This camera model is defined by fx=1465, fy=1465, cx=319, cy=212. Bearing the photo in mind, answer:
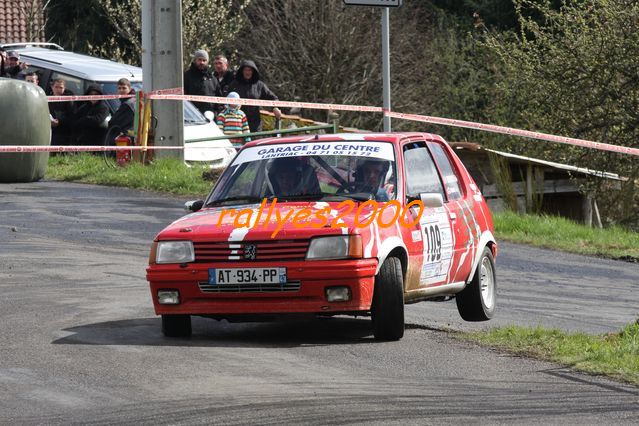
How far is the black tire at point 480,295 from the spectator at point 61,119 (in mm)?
13851

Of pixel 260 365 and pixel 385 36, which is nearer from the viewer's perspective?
pixel 260 365

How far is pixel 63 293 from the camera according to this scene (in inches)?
472

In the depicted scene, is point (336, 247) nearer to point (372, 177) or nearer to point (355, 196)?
point (355, 196)

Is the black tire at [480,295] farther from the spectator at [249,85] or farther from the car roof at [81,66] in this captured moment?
the car roof at [81,66]

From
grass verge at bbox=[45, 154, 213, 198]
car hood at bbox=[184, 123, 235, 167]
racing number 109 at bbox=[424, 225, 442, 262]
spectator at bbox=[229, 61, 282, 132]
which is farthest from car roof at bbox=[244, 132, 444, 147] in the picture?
spectator at bbox=[229, 61, 282, 132]

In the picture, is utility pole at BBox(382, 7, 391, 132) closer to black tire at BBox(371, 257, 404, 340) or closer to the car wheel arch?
the car wheel arch

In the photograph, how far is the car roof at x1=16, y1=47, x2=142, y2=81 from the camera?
85.5 feet

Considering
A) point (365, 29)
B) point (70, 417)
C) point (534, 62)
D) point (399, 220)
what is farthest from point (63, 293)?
point (365, 29)

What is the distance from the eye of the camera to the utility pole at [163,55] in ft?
72.8

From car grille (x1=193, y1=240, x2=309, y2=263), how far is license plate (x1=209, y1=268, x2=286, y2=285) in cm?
7

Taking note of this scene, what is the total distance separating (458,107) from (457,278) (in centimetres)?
3047

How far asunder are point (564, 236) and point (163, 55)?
691 cm

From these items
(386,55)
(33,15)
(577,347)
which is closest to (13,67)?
(386,55)

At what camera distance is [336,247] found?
957 centimetres
